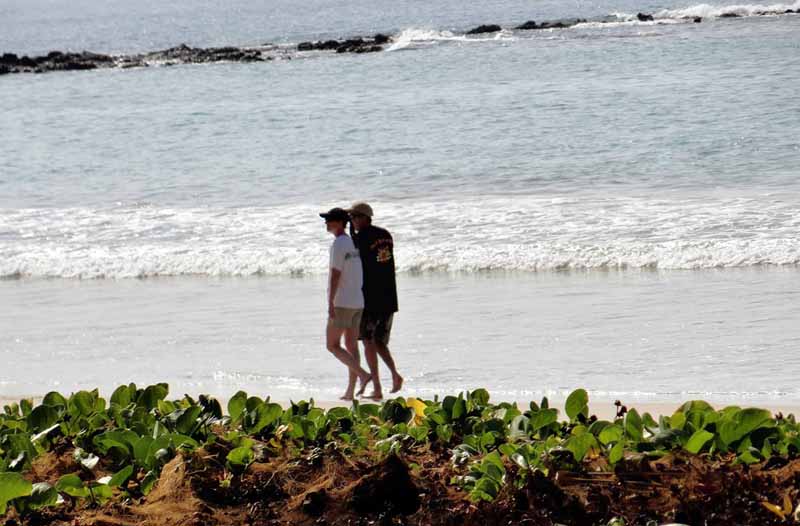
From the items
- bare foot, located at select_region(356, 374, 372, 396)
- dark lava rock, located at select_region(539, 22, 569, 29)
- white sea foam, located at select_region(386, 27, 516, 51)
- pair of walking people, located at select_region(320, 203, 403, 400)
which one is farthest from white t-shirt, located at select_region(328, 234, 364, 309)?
dark lava rock, located at select_region(539, 22, 569, 29)

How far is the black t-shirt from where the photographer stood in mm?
9852

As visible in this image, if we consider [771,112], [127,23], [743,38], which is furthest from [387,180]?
[127,23]

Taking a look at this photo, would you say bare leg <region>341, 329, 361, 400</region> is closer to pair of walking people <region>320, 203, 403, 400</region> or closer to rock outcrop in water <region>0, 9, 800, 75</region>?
pair of walking people <region>320, 203, 403, 400</region>

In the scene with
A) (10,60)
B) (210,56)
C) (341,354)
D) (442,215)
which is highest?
(10,60)

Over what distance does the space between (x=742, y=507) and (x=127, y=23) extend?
10718 cm

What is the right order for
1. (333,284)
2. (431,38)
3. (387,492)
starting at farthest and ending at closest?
(431,38) → (333,284) → (387,492)

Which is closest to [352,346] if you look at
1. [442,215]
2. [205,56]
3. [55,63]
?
[442,215]

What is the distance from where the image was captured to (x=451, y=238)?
57.2 feet

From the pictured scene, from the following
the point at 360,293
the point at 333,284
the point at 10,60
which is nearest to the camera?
the point at 333,284

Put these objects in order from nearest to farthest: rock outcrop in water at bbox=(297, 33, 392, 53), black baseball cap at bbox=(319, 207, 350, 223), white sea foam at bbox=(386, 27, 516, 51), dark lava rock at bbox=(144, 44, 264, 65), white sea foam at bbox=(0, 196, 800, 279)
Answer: black baseball cap at bbox=(319, 207, 350, 223), white sea foam at bbox=(0, 196, 800, 279), rock outcrop in water at bbox=(297, 33, 392, 53), dark lava rock at bbox=(144, 44, 264, 65), white sea foam at bbox=(386, 27, 516, 51)

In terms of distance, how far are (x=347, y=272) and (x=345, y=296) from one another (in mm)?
197

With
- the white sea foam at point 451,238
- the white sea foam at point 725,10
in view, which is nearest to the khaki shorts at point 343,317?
the white sea foam at point 451,238

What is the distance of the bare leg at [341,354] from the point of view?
991 centimetres

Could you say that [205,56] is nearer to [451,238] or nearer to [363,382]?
[451,238]
